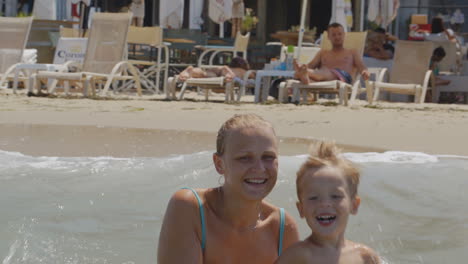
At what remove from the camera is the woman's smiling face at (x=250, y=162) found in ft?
6.32

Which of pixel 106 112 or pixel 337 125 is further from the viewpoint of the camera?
pixel 106 112

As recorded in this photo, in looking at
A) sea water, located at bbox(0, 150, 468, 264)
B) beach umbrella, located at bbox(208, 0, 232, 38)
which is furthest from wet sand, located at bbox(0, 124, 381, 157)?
beach umbrella, located at bbox(208, 0, 232, 38)

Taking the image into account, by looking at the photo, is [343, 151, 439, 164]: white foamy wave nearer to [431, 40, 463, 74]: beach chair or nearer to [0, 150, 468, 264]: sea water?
[0, 150, 468, 264]: sea water

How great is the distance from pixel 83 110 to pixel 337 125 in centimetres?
253

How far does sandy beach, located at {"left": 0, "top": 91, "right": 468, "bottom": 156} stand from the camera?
581 centimetres

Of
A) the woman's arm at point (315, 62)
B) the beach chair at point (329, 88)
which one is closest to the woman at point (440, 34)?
the beach chair at point (329, 88)

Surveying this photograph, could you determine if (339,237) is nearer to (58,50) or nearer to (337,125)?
(337,125)

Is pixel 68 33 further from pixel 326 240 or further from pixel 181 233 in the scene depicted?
pixel 326 240

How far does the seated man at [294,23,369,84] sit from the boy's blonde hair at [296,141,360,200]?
686cm

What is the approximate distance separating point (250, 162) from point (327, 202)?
211 mm

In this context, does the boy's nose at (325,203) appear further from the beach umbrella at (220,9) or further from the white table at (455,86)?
the beach umbrella at (220,9)

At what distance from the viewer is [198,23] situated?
14641mm

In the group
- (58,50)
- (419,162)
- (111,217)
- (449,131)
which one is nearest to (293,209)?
(111,217)

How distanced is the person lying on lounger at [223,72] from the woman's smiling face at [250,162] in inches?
292
